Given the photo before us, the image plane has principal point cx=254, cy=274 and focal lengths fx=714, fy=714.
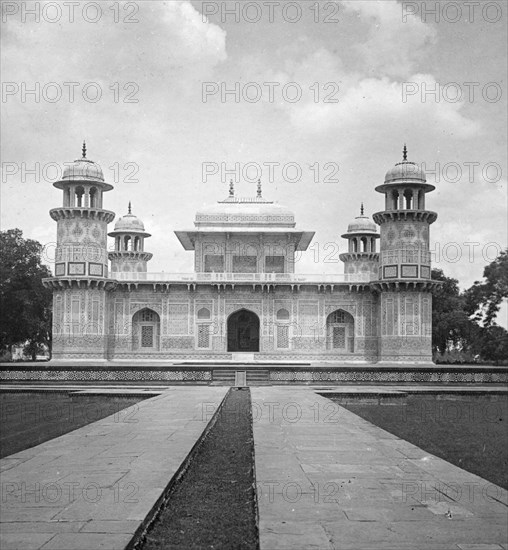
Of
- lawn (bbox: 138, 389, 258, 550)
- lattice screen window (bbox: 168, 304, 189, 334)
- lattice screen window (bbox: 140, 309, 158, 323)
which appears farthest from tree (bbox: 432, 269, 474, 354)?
lawn (bbox: 138, 389, 258, 550)

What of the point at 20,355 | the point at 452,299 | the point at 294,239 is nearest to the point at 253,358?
the point at 294,239

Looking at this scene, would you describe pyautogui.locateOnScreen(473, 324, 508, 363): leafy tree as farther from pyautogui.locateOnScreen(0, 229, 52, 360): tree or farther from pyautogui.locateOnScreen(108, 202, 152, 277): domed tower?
pyautogui.locateOnScreen(0, 229, 52, 360): tree

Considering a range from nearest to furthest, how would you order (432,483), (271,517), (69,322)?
(271,517), (432,483), (69,322)

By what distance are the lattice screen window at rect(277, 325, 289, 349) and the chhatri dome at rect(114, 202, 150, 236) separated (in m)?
11.7

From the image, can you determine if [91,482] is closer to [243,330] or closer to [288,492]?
[288,492]

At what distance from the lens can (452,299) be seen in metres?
43.9

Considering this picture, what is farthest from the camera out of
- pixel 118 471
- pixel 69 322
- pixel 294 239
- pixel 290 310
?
pixel 294 239

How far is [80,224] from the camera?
3189 centimetres

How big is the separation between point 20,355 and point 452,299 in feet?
136

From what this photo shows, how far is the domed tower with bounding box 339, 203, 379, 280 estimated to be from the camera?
40594 mm

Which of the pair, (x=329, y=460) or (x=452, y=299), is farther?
(x=452, y=299)

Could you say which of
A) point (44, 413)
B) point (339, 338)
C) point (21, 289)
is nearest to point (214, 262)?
point (339, 338)

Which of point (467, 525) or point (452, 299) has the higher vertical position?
point (452, 299)

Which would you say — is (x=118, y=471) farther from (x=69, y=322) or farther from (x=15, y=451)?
(x=69, y=322)
